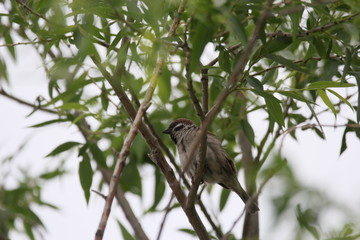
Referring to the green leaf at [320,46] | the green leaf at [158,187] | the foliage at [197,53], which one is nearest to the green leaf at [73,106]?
the foliage at [197,53]

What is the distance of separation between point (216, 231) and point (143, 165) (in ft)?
4.07

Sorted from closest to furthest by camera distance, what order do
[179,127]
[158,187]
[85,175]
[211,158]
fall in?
[85,175], [211,158], [179,127], [158,187]

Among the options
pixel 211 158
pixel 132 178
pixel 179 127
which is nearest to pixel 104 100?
pixel 179 127

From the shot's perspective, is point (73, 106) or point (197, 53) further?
point (73, 106)

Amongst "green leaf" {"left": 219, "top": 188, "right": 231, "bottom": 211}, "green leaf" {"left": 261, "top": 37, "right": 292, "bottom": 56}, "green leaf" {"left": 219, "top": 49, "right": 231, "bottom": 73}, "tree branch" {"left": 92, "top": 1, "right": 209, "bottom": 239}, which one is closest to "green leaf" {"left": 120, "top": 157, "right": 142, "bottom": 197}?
"green leaf" {"left": 219, "top": 188, "right": 231, "bottom": 211}

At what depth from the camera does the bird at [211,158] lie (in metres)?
4.00

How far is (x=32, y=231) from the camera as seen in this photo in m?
4.82

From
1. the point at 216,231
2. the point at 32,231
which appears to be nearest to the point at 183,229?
the point at 216,231

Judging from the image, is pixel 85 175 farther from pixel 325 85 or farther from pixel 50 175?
pixel 325 85

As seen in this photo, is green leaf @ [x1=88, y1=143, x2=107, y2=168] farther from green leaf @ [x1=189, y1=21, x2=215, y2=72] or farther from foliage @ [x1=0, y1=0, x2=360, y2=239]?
green leaf @ [x1=189, y1=21, x2=215, y2=72]

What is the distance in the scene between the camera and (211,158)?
4035 mm

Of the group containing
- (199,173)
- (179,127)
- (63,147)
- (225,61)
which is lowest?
(199,173)

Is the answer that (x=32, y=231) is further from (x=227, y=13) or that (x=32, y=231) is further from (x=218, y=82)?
(x=227, y=13)

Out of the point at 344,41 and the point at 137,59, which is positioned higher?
the point at 344,41
